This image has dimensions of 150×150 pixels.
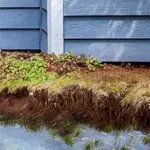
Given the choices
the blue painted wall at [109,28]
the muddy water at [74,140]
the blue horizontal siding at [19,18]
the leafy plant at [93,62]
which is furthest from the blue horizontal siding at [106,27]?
the muddy water at [74,140]

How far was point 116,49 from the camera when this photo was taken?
610cm

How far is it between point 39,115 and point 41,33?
1787 millimetres

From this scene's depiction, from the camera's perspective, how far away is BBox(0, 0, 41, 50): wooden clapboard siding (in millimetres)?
6656

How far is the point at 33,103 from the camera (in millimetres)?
5293

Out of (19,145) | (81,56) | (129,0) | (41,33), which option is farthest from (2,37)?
(19,145)

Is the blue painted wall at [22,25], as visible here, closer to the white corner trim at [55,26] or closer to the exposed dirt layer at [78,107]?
the white corner trim at [55,26]

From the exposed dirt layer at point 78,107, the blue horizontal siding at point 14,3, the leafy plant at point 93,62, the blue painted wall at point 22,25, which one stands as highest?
the blue horizontal siding at point 14,3

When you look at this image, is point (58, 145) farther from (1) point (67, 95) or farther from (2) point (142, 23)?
(2) point (142, 23)

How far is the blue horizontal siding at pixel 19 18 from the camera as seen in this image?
667 cm

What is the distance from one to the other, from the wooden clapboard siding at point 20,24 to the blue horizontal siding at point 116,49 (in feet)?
2.62

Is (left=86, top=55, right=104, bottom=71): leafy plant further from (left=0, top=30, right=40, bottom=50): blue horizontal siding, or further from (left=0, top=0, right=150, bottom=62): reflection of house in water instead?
(left=0, top=30, right=40, bottom=50): blue horizontal siding

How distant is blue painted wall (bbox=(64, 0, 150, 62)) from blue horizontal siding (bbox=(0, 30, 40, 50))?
2.47ft

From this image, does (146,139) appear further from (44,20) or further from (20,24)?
(20,24)

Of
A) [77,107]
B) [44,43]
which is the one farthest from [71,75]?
[44,43]
